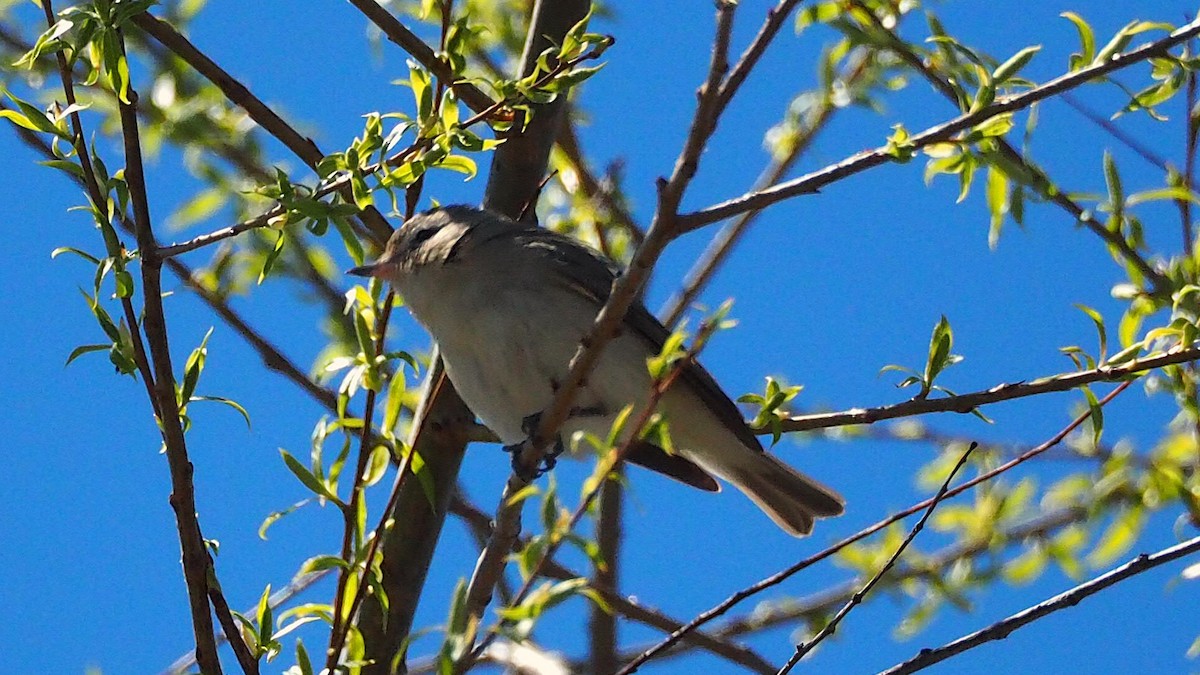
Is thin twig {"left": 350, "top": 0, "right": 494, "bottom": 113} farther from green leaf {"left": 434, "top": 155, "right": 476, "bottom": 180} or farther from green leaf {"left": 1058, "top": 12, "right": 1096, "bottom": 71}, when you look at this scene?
green leaf {"left": 1058, "top": 12, "right": 1096, "bottom": 71}

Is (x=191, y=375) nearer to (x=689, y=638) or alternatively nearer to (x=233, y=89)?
(x=233, y=89)

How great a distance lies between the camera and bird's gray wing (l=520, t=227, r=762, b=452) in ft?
12.6

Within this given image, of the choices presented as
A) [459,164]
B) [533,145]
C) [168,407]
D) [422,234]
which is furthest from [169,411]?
[422,234]

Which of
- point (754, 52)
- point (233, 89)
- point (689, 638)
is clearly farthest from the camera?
point (689, 638)

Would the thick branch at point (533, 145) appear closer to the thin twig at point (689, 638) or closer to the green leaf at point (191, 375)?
the thin twig at point (689, 638)

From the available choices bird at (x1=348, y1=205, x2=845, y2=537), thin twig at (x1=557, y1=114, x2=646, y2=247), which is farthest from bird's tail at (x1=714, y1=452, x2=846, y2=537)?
thin twig at (x1=557, y1=114, x2=646, y2=247)

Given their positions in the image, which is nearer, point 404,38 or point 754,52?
point 754,52

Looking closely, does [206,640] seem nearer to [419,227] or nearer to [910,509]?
[910,509]

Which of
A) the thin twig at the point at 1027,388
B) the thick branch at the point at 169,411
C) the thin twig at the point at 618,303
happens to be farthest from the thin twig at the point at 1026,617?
the thick branch at the point at 169,411

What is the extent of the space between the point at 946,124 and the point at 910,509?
71cm

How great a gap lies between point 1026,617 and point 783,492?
2.09m

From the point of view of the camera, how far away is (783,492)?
440 cm

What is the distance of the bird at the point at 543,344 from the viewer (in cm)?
371

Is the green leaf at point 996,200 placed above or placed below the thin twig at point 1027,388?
above
